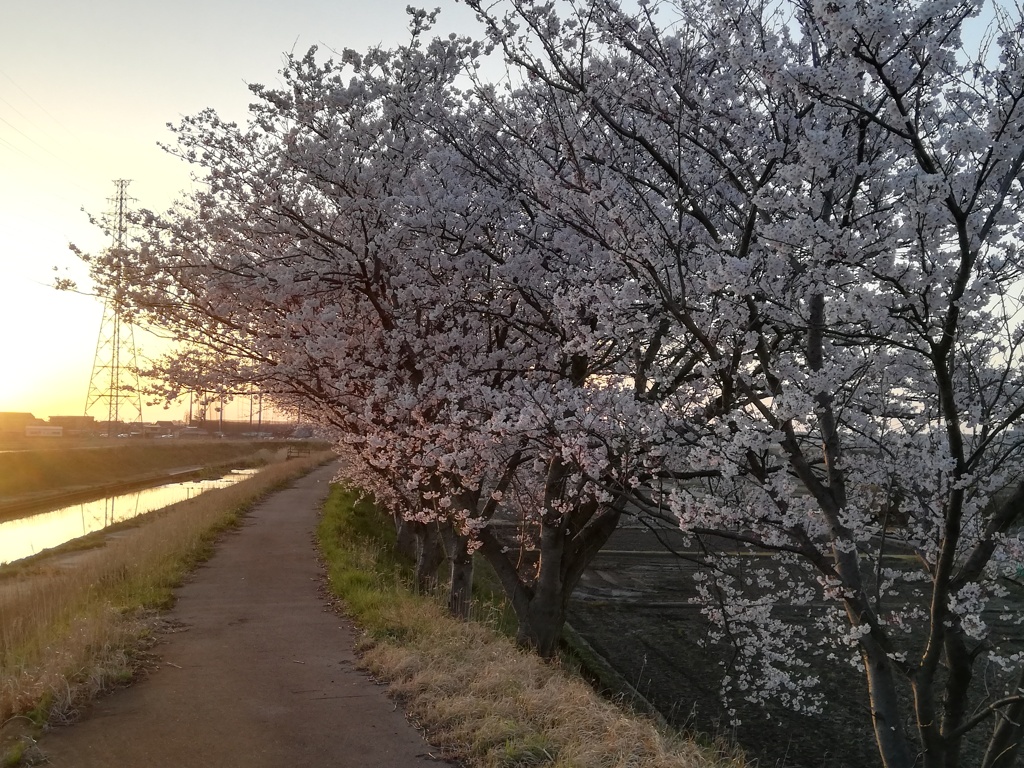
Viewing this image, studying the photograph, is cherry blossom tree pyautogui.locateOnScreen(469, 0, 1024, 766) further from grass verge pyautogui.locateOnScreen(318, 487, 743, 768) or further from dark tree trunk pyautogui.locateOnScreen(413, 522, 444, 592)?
dark tree trunk pyautogui.locateOnScreen(413, 522, 444, 592)

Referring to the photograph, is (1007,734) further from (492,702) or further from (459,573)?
(459,573)

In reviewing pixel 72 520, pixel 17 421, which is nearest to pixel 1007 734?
pixel 72 520

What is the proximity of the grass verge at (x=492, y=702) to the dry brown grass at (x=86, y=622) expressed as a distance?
249 cm

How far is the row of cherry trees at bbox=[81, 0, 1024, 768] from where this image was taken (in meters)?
5.16

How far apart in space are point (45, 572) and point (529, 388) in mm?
15633


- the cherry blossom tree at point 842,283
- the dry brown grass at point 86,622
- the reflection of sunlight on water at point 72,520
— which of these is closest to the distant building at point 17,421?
the reflection of sunlight on water at point 72,520

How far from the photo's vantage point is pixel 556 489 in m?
9.91

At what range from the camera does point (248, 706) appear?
6.53m

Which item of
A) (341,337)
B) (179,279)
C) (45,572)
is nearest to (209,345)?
(179,279)

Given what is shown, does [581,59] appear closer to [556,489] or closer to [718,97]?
[718,97]

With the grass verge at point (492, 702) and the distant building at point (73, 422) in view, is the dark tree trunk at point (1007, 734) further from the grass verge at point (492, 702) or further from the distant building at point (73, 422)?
the distant building at point (73, 422)

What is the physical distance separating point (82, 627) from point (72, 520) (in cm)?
3084

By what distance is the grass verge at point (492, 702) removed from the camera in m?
5.30

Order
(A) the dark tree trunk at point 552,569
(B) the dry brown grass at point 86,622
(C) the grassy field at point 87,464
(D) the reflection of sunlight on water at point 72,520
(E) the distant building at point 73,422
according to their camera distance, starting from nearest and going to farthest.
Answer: (B) the dry brown grass at point 86,622
(A) the dark tree trunk at point 552,569
(D) the reflection of sunlight on water at point 72,520
(C) the grassy field at point 87,464
(E) the distant building at point 73,422
